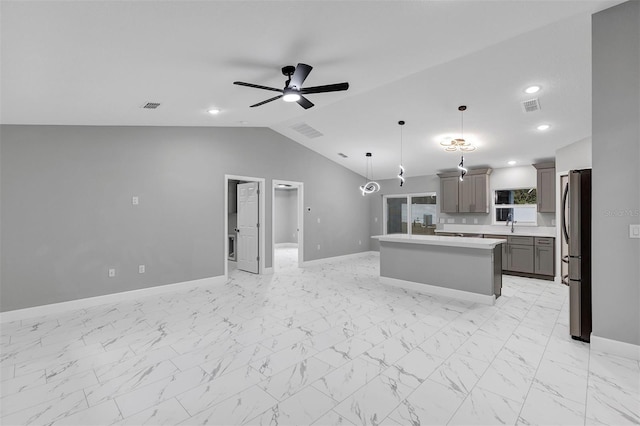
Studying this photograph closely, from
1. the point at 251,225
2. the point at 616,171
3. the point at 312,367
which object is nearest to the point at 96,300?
the point at 251,225

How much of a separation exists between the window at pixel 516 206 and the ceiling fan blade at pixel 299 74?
19.6 feet

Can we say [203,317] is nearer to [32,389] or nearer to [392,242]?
[32,389]

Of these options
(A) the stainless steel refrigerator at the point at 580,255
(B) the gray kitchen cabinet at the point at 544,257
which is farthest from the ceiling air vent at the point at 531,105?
(B) the gray kitchen cabinet at the point at 544,257

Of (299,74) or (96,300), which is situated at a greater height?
(299,74)

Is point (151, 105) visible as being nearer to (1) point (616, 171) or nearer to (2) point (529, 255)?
(1) point (616, 171)

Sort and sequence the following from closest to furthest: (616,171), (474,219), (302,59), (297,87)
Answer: (616,171), (297,87), (302,59), (474,219)

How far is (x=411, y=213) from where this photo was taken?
874cm

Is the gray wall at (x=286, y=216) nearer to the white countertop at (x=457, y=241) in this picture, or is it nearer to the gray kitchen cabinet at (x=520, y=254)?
the white countertop at (x=457, y=241)

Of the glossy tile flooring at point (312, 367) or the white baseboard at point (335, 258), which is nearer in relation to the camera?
Result: the glossy tile flooring at point (312, 367)

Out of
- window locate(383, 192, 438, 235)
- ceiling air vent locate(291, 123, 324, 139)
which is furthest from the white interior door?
window locate(383, 192, 438, 235)

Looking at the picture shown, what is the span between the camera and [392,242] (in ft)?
17.7

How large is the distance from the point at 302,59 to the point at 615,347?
399 cm

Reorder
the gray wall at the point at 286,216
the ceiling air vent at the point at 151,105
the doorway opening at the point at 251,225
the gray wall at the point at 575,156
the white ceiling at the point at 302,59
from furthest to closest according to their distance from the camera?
the gray wall at the point at 286,216 < the doorway opening at the point at 251,225 < the gray wall at the point at 575,156 < the ceiling air vent at the point at 151,105 < the white ceiling at the point at 302,59

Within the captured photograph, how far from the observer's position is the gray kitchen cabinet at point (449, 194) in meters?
7.34
